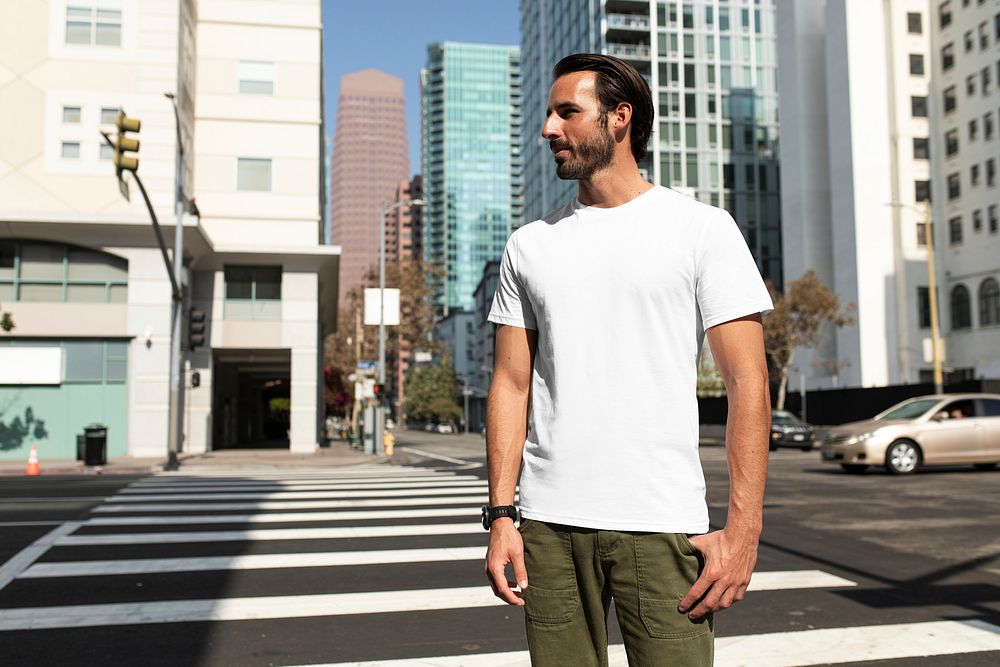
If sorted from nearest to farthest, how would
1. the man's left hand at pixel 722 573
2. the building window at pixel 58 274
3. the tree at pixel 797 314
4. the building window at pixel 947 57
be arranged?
1. the man's left hand at pixel 722 573
2. the building window at pixel 58 274
3. the tree at pixel 797 314
4. the building window at pixel 947 57

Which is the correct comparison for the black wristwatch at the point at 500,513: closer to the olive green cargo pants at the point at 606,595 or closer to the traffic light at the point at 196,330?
the olive green cargo pants at the point at 606,595

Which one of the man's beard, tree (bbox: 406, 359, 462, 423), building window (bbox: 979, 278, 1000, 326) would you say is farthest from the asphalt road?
tree (bbox: 406, 359, 462, 423)

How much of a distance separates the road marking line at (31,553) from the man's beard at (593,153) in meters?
6.21

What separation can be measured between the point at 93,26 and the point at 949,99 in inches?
1901

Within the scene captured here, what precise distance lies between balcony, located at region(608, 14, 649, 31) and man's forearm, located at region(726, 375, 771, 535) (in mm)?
68827

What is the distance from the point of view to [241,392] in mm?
42219

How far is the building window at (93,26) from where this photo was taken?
26.8m

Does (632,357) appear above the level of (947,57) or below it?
below

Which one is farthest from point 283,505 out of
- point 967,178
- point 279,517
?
point 967,178

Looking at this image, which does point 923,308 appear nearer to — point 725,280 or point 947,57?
point 947,57

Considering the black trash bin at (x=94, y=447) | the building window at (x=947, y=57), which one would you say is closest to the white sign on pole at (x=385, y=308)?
the black trash bin at (x=94, y=447)

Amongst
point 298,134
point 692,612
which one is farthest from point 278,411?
point 692,612

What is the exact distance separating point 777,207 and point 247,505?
6551cm

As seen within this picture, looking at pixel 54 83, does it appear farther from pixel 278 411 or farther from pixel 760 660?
pixel 278 411
